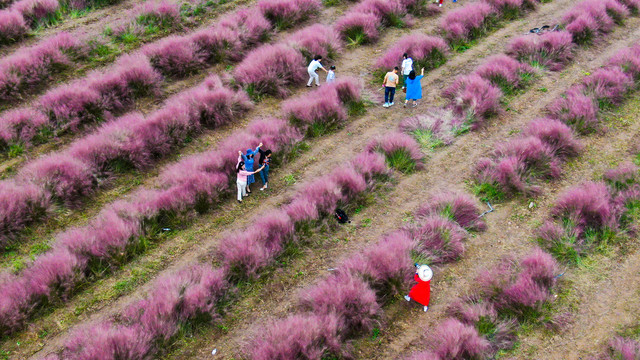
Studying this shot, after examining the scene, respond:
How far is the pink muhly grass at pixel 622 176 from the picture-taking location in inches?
432

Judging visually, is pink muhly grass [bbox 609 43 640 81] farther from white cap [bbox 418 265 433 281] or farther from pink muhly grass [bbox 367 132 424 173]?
white cap [bbox 418 265 433 281]

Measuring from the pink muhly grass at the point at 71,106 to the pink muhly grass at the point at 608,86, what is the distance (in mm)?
13549

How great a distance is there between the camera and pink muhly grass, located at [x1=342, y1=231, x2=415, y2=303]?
8617 mm

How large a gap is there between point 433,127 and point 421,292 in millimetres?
5593

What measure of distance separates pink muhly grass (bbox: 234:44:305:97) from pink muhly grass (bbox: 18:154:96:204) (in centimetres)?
509

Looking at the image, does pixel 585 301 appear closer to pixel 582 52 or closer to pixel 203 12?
pixel 582 52

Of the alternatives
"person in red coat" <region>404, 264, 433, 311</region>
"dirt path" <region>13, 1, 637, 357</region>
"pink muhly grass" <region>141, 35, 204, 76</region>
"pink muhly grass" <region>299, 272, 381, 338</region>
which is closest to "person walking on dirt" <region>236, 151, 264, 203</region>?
"dirt path" <region>13, 1, 637, 357</region>

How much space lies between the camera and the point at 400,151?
38.0 ft

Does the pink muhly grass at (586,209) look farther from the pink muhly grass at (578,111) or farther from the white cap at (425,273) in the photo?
the white cap at (425,273)

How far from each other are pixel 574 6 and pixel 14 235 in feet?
64.2

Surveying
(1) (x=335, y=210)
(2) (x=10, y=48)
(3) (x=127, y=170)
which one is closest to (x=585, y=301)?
(1) (x=335, y=210)

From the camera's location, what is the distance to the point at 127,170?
11156mm

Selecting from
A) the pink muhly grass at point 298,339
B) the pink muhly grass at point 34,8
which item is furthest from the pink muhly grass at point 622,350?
the pink muhly grass at point 34,8

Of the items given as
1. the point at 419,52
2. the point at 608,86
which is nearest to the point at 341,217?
the point at 419,52
